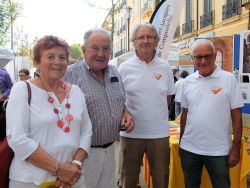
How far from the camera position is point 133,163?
3.58 metres

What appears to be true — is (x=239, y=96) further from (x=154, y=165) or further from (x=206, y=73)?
(x=154, y=165)

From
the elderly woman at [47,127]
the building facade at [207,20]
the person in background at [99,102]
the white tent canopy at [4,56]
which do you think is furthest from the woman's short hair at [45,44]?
the building facade at [207,20]

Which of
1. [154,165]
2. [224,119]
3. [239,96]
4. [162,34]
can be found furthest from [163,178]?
[162,34]

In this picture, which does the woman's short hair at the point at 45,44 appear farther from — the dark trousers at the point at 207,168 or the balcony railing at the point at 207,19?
the balcony railing at the point at 207,19

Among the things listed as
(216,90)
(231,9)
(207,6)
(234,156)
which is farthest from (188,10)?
(234,156)

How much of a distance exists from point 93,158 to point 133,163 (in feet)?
2.96

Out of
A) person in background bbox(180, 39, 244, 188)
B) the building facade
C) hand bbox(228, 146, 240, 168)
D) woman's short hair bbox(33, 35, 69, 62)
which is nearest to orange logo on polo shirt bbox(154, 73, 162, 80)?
person in background bbox(180, 39, 244, 188)

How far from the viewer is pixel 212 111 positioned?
3.07 m

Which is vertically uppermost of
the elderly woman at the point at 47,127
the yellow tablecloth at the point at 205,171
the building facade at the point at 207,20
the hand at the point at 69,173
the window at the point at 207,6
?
the window at the point at 207,6

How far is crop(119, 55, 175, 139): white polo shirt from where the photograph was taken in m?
3.37

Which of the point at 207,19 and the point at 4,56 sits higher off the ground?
the point at 207,19

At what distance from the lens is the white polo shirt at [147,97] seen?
3367mm

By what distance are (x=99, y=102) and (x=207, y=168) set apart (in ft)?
4.07

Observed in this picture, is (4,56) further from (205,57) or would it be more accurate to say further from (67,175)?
(67,175)
